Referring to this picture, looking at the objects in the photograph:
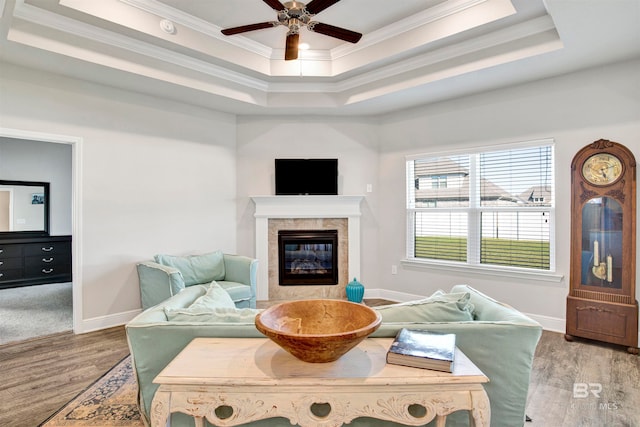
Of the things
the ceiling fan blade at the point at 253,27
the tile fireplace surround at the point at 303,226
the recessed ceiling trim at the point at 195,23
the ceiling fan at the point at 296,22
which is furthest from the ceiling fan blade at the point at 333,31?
the tile fireplace surround at the point at 303,226

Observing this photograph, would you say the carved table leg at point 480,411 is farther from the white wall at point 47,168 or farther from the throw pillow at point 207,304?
the white wall at point 47,168

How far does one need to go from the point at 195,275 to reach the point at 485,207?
3.47 m

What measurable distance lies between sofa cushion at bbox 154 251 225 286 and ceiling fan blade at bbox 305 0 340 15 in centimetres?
284

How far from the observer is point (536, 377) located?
258 centimetres

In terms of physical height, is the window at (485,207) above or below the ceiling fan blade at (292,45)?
below

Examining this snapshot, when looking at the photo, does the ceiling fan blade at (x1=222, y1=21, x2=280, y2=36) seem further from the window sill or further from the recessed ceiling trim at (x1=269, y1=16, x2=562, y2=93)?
the window sill

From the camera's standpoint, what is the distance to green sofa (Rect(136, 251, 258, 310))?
336cm

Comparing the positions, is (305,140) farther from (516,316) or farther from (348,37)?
(516,316)

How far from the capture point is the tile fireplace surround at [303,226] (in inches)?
186

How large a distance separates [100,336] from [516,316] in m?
3.72

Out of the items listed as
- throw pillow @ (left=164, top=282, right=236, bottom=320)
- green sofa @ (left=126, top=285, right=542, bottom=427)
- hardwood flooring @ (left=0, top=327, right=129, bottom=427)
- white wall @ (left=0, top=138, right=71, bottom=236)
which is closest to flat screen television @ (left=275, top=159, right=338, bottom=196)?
hardwood flooring @ (left=0, top=327, right=129, bottom=427)

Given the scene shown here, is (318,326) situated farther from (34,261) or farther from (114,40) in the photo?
(34,261)

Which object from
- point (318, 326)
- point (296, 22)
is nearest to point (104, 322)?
point (318, 326)

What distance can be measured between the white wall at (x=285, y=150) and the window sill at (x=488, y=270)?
2.71 feet
